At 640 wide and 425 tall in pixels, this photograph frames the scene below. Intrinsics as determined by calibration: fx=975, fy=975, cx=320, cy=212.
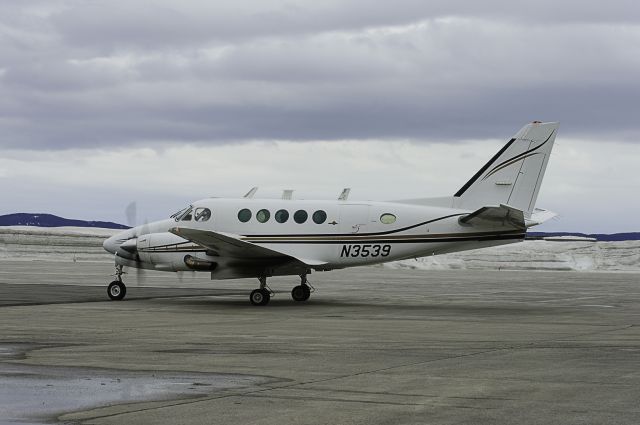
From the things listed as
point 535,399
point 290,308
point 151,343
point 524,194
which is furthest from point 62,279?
point 535,399

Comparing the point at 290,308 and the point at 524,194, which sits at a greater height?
the point at 524,194

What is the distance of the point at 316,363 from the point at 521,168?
54.5 feet

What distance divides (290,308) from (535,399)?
1846cm

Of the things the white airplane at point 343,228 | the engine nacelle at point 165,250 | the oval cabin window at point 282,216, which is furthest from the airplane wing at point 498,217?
the engine nacelle at point 165,250

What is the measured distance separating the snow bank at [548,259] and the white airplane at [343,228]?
149 feet

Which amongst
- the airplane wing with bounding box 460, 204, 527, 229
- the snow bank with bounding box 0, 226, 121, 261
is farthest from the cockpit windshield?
the snow bank with bounding box 0, 226, 121, 261

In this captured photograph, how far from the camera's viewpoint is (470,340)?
66.6 feet

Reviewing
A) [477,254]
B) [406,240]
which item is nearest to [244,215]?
[406,240]

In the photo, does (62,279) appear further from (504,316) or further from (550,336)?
(550,336)

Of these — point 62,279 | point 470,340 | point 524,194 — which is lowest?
point 62,279

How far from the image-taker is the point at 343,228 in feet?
104

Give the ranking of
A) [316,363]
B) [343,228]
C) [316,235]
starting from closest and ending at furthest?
[316,363] < [343,228] < [316,235]

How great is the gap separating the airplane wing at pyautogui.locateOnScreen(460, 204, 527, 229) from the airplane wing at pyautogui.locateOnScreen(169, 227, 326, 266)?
5.09 meters

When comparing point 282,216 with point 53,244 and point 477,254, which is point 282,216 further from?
point 53,244
